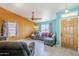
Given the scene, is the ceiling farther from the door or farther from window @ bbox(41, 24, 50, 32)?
the door

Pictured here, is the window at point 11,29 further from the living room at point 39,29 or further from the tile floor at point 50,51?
the tile floor at point 50,51

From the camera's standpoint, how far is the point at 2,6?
2844 millimetres

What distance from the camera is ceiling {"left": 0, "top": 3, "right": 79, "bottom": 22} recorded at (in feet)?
9.46

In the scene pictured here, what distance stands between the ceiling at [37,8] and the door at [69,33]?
298 mm

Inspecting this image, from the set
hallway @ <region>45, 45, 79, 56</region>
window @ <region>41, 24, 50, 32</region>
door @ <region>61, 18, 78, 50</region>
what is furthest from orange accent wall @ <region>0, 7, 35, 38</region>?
door @ <region>61, 18, 78, 50</region>

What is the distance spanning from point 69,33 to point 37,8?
892 millimetres

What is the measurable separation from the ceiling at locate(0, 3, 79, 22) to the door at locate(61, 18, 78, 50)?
298 mm

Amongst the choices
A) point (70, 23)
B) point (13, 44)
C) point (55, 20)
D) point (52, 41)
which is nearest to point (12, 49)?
point (13, 44)

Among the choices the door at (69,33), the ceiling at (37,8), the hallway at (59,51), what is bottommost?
the hallway at (59,51)

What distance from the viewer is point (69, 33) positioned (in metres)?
2.97

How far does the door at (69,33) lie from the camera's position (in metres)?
2.87

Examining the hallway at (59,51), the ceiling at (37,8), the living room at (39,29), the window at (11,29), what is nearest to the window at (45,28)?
the living room at (39,29)

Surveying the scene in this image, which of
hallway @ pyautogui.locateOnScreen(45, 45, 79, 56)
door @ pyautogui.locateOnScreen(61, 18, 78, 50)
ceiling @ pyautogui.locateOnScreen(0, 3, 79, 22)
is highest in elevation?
ceiling @ pyautogui.locateOnScreen(0, 3, 79, 22)

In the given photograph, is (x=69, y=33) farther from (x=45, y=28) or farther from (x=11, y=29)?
(x=11, y=29)
